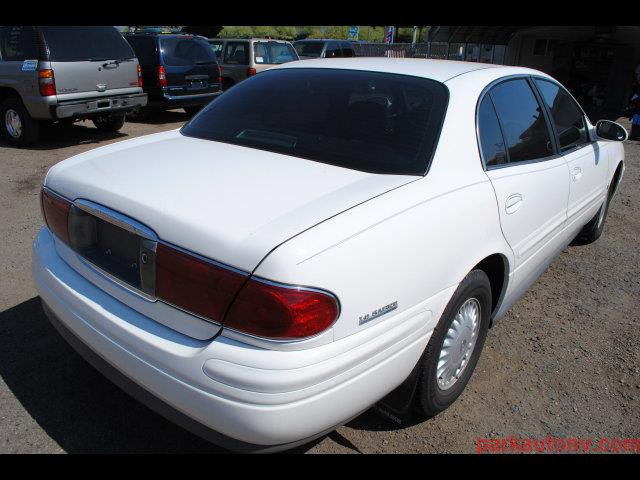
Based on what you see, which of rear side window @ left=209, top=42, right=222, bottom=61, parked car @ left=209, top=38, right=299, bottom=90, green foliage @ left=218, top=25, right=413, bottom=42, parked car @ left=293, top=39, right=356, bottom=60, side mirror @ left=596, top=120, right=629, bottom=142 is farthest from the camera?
green foliage @ left=218, top=25, right=413, bottom=42

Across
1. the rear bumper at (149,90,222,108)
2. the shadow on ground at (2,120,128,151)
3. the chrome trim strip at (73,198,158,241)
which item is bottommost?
the shadow on ground at (2,120,128,151)

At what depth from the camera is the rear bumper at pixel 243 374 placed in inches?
66.9

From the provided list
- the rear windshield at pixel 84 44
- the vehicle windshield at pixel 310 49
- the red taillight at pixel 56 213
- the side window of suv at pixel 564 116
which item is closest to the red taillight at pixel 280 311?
the red taillight at pixel 56 213

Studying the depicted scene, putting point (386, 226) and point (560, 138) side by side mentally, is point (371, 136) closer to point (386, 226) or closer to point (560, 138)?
point (386, 226)

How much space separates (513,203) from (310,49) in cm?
1522

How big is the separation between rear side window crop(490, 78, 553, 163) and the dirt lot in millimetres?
1218

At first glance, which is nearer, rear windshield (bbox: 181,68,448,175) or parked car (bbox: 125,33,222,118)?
rear windshield (bbox: 181,68,448,175)

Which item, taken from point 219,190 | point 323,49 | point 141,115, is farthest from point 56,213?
point 323,49

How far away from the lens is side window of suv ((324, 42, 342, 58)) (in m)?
16.3

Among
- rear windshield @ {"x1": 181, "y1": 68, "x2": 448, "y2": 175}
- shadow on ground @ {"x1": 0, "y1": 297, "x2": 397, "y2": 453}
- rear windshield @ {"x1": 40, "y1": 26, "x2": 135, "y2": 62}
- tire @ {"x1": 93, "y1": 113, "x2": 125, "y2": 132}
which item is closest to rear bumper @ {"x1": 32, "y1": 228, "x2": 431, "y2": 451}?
shadow on ground @ {"x1": 0, "y1": 297, "x2": 397, "y2": 453}

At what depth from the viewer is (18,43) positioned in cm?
784

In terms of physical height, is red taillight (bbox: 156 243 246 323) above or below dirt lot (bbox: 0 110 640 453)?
above

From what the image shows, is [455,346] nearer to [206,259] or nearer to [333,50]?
[206,259]

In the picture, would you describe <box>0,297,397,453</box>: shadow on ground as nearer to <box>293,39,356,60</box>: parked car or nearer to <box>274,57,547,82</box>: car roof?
<box>274,57,547,82</box>: car roof
